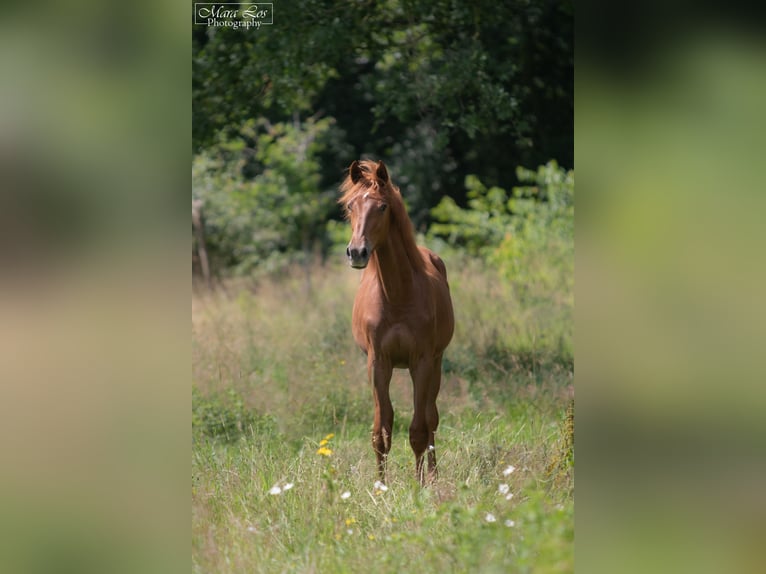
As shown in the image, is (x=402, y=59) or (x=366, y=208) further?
(x=402, y=59)

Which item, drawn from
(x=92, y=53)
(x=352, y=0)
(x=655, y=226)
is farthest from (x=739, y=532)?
(x=352, y=0)

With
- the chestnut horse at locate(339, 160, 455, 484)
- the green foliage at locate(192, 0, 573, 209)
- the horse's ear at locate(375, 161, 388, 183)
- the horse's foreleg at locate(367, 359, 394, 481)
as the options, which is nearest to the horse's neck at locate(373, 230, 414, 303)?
the chestnut horse at locate(339, 160, 455, 484)

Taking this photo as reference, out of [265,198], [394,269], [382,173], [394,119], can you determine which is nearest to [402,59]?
[382,173]

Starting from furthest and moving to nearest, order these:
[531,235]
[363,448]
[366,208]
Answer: [531,235], [363,448], [366,208]

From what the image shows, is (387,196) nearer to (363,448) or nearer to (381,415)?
(381,415)

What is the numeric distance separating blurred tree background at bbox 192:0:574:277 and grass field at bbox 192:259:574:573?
207cm

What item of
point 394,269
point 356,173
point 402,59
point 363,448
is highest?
point 402,59

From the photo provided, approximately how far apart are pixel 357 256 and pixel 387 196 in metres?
0.63

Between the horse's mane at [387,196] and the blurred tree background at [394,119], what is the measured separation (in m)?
2.53

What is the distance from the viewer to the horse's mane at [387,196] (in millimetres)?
4832

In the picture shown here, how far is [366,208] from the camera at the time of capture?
15.4ft

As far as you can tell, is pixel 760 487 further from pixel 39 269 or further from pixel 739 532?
pixel 39 269

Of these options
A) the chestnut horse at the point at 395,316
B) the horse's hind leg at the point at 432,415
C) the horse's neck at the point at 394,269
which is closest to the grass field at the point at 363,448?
the horse's hind leg at the point at 432,415

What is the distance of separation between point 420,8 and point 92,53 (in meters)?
5.77
